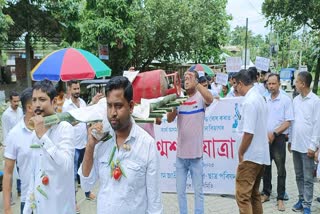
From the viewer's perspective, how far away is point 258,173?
4.38 m

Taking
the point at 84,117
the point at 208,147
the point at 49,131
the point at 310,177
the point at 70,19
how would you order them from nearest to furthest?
the point at 84,117, the point at 49,131, the point at 310,177, the point at 208,147, the point at 70,19

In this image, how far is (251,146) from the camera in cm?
423

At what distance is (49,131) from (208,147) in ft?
12.6

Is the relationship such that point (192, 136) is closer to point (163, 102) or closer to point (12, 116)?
point (163, 102)

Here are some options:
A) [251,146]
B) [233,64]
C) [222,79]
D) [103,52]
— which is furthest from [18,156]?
[103,52]

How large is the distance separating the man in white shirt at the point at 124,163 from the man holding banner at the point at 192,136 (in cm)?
227

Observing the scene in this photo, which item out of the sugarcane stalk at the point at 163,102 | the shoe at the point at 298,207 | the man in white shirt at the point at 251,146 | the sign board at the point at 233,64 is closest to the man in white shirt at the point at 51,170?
the sugarcane stalk at the point at 163,102

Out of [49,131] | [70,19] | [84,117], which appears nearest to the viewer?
[84,117]

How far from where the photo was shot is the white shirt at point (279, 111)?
17.4ft

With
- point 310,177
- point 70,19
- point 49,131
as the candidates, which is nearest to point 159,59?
point 70,19

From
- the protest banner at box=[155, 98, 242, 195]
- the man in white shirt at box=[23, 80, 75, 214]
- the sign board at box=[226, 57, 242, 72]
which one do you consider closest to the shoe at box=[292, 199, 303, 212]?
the protest banner at box=[155, 98, 242, 195]

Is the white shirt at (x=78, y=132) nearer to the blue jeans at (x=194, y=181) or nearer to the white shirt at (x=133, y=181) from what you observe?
the blue jeans at (x=194, y=181)

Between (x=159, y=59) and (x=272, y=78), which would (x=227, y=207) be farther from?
(x=159, y=59)

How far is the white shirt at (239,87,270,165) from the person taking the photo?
4.15m
